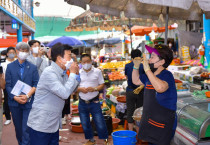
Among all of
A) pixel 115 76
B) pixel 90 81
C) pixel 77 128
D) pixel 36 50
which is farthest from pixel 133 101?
pixel 115 76

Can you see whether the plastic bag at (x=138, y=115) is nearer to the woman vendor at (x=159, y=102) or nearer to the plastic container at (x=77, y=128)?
the woman vendor at (x=159, y=102)

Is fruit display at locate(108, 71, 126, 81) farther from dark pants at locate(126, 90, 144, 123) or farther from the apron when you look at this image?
the apron

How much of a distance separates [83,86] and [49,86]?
281 centimetres

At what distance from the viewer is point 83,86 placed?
6.06 metres

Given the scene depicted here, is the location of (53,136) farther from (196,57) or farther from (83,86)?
(196,57)

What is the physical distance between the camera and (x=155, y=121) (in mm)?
3402

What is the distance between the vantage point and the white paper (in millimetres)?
4820

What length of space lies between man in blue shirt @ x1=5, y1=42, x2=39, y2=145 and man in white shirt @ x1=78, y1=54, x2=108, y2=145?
4.22 feet

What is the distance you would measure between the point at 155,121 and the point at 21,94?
2.71 meters

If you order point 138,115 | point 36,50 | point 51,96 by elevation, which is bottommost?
point 138,115

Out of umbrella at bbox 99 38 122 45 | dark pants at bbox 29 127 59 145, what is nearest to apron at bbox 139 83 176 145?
dark pants at bbox 29 127 59 145

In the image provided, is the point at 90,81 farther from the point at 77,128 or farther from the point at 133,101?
the point at 77,128

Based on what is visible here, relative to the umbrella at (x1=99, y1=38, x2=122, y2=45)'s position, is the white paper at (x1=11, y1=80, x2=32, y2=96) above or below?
below

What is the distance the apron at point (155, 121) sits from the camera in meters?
3.35
